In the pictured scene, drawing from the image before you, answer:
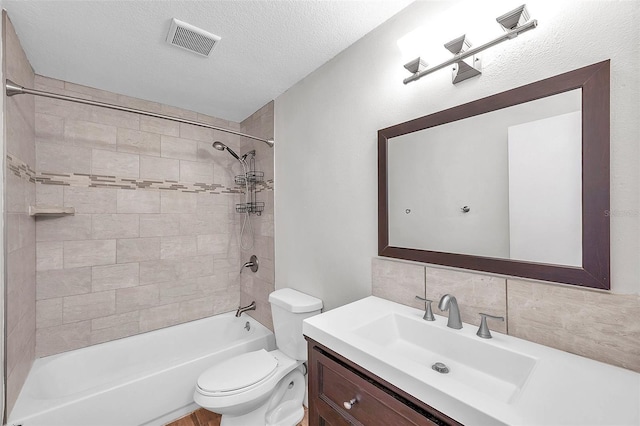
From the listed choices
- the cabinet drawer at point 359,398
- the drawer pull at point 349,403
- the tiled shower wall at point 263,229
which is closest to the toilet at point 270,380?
the tiled shower wall at point 263,229

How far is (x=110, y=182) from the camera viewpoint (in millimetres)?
2254

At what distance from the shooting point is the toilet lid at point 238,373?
1.57 metres

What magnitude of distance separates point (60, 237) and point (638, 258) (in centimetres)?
313

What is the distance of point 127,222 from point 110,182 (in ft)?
1.15

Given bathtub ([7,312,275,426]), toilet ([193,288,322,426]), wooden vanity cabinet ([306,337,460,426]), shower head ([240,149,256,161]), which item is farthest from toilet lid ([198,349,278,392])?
shower head ([240,149,256,161])

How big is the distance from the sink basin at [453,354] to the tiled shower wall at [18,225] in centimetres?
183

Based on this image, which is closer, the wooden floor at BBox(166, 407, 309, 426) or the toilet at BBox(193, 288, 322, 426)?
the toilet at BBox(193, 288, 322, 426)

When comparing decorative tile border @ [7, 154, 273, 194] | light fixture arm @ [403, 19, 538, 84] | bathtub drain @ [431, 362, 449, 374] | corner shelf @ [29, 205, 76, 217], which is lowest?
bathtub drain @ [431, 362, 449, 374]

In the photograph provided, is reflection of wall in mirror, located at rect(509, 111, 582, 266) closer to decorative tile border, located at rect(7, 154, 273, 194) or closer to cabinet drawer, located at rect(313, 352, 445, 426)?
cabinet drawer, located at rect(313, 352, 445, 426)

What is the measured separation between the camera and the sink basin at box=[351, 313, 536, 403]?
89 centimetres

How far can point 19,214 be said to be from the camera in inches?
62.8

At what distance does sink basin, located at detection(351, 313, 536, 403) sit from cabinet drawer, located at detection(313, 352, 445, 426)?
0.12 metres

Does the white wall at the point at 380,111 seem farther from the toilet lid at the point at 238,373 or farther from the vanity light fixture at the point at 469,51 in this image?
the toilet lid at the point at 238,373

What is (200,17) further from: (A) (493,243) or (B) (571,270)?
(B) (571,270)
